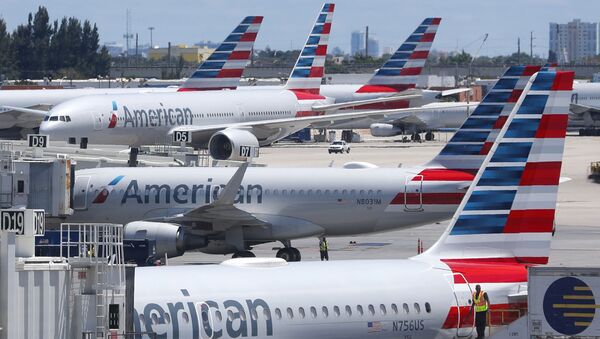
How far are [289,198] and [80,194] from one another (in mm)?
6413

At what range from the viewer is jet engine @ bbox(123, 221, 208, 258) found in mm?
38000

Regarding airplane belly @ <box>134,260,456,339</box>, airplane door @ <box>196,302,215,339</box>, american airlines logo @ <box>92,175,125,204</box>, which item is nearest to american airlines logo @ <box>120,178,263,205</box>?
american airlines logo @ <box>92,175,125,204</box>

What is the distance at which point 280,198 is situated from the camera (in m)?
41.7

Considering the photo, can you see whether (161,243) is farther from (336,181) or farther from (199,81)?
(199,81)

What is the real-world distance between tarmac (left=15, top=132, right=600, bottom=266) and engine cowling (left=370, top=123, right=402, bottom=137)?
76.4ft

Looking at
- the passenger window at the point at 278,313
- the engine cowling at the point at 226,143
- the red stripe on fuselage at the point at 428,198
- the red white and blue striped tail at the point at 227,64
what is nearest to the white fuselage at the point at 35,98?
the red white and blue striped tail at the point at 227,64

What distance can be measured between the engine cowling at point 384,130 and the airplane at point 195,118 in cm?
3505

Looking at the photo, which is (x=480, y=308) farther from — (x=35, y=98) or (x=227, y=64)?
(x=35, y=98)

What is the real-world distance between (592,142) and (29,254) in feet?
309

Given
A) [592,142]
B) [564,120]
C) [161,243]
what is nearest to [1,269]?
[564,120]

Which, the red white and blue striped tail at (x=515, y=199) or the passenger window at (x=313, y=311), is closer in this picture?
the passenger window at (x=313, y=311)

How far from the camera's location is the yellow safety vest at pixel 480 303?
22.7 meters

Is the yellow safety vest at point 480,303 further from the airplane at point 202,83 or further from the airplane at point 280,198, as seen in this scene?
the airplane at point 202,83

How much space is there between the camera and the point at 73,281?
18031 millimetres
